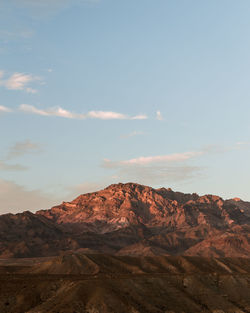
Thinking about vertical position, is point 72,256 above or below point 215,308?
above

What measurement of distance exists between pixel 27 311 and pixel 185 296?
114ft

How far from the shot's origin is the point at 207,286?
108 meters

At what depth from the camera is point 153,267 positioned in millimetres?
163875

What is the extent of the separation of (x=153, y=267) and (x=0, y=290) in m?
82.3

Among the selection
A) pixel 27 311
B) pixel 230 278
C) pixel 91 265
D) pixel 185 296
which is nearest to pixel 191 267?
pixel 91 265

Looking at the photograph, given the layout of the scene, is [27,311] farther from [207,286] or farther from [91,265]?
[91,265]

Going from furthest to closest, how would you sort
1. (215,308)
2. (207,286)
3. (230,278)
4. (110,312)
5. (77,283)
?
(230,278) < (207,286) < (215,308) < (77,283) < (110,312)

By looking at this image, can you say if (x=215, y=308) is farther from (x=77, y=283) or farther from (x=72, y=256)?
(x=72, y=256)

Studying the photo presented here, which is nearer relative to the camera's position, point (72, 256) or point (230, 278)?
point (230, 278)

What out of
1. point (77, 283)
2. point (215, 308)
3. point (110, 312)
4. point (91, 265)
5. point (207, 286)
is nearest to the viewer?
point (110, 312)

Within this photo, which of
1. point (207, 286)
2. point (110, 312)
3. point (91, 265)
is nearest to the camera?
point (110, 312)

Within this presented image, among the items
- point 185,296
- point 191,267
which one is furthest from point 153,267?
point 185,296

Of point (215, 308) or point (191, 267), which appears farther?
point (191, 267)

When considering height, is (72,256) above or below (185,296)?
above
